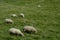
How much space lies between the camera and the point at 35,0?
4169cm

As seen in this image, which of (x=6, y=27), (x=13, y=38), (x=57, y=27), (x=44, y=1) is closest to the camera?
(x=13, y=38)

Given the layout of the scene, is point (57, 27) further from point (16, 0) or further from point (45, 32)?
point (16, 0)

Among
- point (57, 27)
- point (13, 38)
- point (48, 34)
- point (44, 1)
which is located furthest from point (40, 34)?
point (44, 1)

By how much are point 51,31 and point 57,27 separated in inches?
83.5

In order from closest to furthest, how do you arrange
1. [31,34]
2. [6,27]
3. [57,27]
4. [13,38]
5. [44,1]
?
1. [13,38]
2. [31,34]
3. [6,27]
4. [57,27]
5. [44,1]

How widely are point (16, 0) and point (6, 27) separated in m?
23.2

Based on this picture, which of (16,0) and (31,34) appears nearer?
(31,34)

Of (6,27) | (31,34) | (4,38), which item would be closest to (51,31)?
(31,34)

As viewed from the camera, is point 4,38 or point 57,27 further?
point 57,27

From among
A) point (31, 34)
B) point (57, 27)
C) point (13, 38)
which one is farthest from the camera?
point (57, 27)

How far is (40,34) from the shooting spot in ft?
53.3

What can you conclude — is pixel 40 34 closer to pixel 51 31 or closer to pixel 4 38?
pixel 51 31

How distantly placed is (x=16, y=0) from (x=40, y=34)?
24585 mm

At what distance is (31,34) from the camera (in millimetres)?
15898
